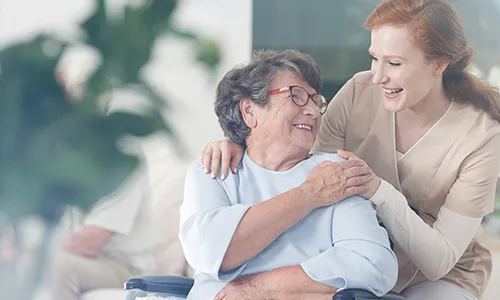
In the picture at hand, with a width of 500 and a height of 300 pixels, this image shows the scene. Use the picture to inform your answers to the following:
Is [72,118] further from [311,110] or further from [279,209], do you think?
[279,209]

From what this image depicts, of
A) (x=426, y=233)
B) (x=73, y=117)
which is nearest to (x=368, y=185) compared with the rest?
(x=426, y=233)

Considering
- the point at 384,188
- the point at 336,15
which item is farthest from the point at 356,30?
the point at 384,188

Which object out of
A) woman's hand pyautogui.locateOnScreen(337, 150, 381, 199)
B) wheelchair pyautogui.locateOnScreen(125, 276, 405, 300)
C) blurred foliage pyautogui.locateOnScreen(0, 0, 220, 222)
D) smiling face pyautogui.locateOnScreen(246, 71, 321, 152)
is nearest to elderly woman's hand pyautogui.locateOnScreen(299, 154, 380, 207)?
woman's hand pyautogui.locateOnScreen(337, 150, 381, 199)

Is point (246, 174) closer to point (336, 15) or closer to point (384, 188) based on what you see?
point (384, 188)

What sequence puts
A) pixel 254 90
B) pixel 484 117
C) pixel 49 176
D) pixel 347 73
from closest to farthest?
pixel 254 90 → pixel 484 117 → pixel 347 73 → pixel 49 176

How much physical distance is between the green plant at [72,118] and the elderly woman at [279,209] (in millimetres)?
2227

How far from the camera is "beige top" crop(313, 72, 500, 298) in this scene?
207 cm

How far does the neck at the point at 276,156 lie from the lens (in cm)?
204

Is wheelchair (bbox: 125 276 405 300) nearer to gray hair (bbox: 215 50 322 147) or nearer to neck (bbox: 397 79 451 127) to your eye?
gray hair (bbox: 215 50 322 147)

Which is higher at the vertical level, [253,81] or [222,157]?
[253,81]

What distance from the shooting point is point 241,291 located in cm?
193

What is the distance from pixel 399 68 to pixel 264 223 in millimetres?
592

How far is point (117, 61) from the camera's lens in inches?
173

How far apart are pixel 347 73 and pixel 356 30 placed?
0.24m
